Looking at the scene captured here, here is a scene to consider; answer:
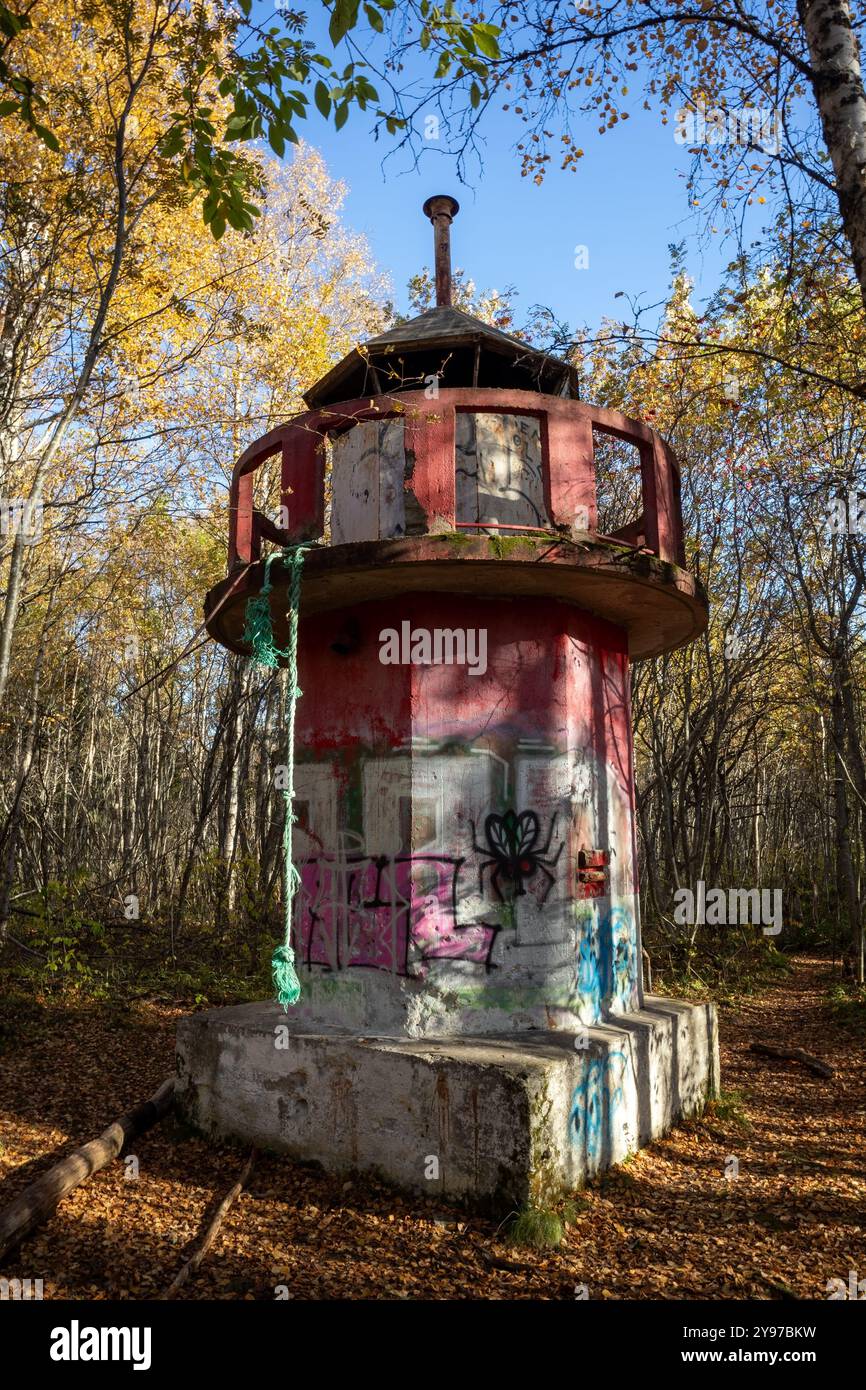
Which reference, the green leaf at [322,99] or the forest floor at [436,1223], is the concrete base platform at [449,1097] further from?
the green leaf at [322,99]

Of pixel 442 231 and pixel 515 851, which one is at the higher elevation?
pixel 442 231

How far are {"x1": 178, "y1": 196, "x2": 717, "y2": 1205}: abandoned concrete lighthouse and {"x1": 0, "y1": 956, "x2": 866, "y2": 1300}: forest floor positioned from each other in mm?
292

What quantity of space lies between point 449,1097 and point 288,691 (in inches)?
120

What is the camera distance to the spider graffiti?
648 centimetres

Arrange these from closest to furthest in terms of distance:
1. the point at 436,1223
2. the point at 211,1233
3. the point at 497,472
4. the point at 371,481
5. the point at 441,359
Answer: the point at 211,1233 → the point at 436,1223 → the point at 497,472 → the point at 371,481 → the point at 441,359

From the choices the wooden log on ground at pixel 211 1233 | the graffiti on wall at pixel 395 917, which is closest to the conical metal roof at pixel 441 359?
the graffiti on wall at pixel 395 917

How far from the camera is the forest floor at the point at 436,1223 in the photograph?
4.80 metres

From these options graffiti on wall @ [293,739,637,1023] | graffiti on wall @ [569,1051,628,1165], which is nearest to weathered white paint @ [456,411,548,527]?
graffiti on wall @ [293,739,637,1023]

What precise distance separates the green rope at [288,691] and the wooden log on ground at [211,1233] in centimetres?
112

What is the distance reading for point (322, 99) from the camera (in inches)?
187

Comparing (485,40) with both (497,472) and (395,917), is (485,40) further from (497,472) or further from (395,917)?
(395,917)

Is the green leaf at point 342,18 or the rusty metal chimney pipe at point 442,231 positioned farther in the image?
the rusty metal chimney pipe at point 442,231

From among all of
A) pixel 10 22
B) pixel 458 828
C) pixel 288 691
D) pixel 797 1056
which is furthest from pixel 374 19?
pixel 797 1056

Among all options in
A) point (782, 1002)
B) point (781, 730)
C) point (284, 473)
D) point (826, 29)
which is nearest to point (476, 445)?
point (284, 473)
